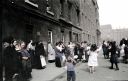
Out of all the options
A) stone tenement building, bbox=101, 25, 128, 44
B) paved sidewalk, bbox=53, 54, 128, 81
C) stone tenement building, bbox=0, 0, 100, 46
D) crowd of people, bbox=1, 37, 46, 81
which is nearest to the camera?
crowd of people, bbox=1, 37, 46, 81

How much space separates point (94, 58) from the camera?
14242 mm

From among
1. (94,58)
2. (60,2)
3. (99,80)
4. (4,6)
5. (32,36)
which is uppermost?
(60,2)

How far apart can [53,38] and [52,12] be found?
215 cm

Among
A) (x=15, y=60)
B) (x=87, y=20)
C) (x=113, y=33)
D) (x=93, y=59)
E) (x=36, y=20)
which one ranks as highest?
(x=113, y=33)

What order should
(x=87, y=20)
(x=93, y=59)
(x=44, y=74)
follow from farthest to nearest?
(x=87, y=20) < (x=93, y=59) < (x=44, y=74)

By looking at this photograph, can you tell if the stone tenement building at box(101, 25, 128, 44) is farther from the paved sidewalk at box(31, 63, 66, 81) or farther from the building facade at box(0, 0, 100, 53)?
the paved sidewalk at box(31, 63, 66, 81)

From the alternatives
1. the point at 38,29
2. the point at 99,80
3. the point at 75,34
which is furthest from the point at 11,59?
the point at 75,34

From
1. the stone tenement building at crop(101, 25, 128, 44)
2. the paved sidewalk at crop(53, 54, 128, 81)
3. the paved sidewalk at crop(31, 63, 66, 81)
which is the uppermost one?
the stone tenement building at crop(101, 25, 128, 44)

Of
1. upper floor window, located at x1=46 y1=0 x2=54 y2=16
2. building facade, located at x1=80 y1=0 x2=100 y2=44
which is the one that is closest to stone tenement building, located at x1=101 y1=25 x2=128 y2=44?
building facade, located at x1=80 y1=0 x2=100 y2=44

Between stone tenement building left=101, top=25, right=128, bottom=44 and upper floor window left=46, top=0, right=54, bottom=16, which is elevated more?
stone tenement building left=101, top=25, right=128, bottom=44

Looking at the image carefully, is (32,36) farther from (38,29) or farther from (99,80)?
(99,80)

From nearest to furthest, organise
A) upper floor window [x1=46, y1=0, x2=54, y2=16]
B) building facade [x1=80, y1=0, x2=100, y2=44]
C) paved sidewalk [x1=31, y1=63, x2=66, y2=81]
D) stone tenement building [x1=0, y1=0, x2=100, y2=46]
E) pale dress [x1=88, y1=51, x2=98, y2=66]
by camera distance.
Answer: paved sidewalk [x1=31, y1=63, x2=66, y2=81], stone tenement building [x1=0, y1=0, x2=100, y2=46], pale dress [x1=88, y1=51, x2=98, y2=66], upper floor window [x1=46, y1=0, x2=54, y2=16], building facade [x1=80, y1=0, x2=100, y2=44]

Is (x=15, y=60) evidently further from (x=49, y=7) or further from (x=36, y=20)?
(x=49, y=7)

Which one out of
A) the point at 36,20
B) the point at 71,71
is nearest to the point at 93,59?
the point at 71,71
